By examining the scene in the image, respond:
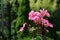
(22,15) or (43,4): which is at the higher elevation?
(43,4)

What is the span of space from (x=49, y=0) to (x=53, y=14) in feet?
1.65

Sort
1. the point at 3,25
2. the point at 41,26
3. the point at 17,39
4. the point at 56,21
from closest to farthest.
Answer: the point at 41,26 < the point at 17,39 < the point at 56,21 < the point at 3,25

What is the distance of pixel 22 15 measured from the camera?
5867 mm

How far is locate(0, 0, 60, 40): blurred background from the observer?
578 centimetres

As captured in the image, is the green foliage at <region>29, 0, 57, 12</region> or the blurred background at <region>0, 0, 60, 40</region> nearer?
the blurred background at <region>0, 0, 60, 40</region>

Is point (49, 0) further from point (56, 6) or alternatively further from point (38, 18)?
point (38, 18)

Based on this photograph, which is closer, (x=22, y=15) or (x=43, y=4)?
(x=22, y=15)

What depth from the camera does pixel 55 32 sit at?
5.93m

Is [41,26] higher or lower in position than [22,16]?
higher

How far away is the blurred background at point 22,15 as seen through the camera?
5781 mm

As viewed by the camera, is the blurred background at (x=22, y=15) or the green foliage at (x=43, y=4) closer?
the blurred background at (x=22, y=15)

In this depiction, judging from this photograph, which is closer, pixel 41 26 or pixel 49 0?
pixel 41 26

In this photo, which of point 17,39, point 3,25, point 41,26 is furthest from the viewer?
point 3,25

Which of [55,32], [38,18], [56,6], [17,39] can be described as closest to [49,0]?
[56,6]
